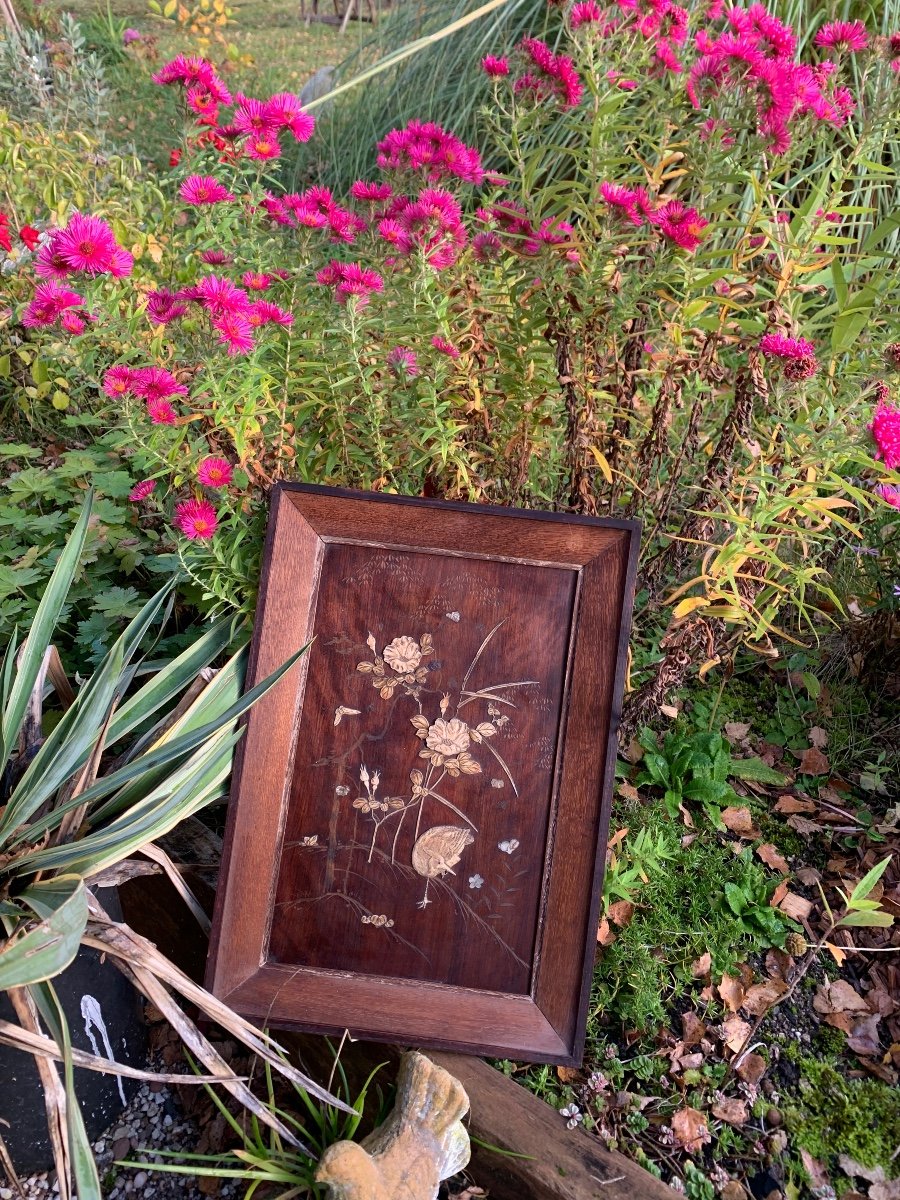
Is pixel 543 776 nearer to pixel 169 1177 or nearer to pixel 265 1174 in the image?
pixel 265 1174

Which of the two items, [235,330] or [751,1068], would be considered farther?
[751,1068]

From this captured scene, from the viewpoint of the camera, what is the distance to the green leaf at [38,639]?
5.44 feet

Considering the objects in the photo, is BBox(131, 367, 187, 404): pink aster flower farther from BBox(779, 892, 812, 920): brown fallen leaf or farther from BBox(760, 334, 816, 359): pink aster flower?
BBox(779, 892, 812, 920): brown fallen leaf

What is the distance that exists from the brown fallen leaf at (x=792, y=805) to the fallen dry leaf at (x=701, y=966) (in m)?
0.45

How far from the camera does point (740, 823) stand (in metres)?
2.10

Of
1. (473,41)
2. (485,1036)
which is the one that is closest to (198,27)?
(473,41)

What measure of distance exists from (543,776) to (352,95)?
15.1ft

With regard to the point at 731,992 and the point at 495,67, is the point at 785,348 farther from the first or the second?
the point at 731,992

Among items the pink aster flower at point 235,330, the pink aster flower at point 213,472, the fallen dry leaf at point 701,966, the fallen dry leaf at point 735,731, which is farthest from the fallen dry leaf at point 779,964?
the pink aster flower at point 235,330

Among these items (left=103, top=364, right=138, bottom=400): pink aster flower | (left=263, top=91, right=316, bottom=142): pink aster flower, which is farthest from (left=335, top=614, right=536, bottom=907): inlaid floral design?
(left=263, top=91, right=316, bottom=142): pink aster flower

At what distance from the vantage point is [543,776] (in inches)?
63.4

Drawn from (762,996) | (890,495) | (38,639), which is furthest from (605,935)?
(38,639)

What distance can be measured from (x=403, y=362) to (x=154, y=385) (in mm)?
476

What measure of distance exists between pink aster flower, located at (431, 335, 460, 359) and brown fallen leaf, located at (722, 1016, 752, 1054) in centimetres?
140
